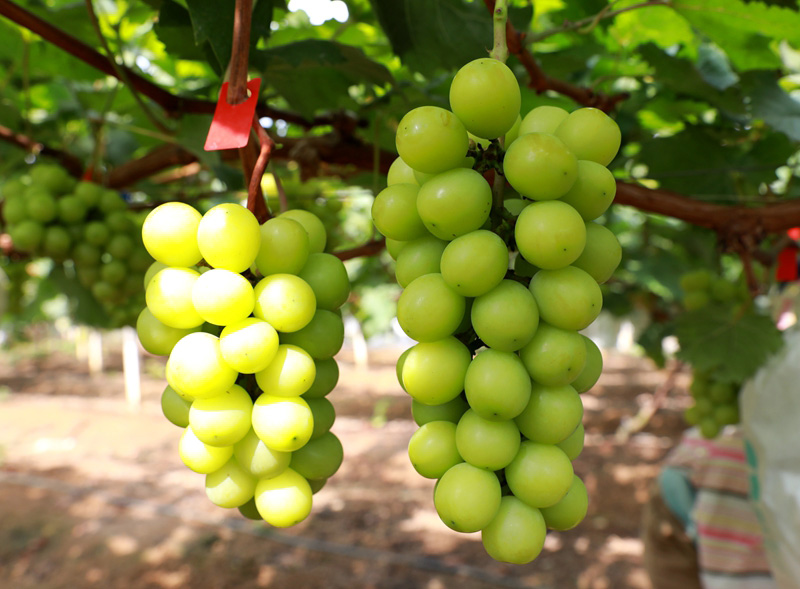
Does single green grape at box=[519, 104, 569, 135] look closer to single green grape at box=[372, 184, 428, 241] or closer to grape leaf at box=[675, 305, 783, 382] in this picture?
single green grape at box=[372, 184, 428, 241]

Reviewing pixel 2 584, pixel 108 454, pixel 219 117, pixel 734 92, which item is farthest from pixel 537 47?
pixel 108 454

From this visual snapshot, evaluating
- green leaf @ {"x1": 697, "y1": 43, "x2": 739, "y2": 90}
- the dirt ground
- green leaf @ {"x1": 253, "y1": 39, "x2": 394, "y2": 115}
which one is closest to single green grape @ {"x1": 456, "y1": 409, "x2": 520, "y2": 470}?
green leaf @ {"x1": 253, "y1": 39, "x2": 394, "y2": 115}

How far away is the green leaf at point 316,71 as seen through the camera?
31.7 inches

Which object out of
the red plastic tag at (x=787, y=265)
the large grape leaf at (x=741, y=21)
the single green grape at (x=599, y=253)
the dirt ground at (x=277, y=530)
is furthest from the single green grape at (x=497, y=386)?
the dirt ground at (x=277, y=530)

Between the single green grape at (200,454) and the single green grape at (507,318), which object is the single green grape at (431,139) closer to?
the single green grape at (507,318)

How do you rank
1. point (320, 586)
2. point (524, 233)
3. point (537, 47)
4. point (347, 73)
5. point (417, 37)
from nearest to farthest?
point (524, 233)
point (417, 37)
point (347, 73)
point (537, 47)
point (320, 586)

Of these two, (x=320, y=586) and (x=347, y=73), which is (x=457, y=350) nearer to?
(x=347, y=73)

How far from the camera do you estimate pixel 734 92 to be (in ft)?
3.79

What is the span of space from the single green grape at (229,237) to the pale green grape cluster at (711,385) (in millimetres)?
1323

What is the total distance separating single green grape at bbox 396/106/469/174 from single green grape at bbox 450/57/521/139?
0.01m

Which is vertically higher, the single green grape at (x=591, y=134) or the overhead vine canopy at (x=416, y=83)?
the single green grape at (x=591, y=134)

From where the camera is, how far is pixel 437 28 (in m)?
0.86

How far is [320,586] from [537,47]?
290cm

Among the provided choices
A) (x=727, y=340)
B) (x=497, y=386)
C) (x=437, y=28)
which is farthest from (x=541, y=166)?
(x=727, y=340)
